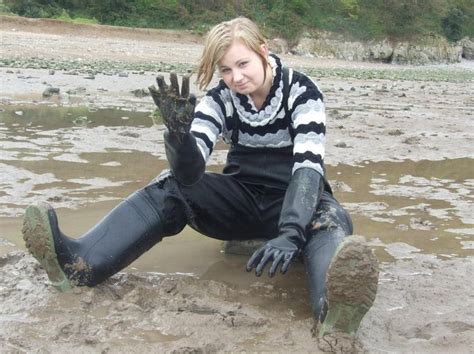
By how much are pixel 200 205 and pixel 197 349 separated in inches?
33.2

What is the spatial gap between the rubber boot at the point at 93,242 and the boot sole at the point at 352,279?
34.1 inches

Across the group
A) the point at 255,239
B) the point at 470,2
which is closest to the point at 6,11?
the point at 255,239

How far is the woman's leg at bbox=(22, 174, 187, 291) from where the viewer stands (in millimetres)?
2250

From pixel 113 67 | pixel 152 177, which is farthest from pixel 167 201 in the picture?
pixel 113 67

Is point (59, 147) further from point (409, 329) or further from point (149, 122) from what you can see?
point (409, 329)

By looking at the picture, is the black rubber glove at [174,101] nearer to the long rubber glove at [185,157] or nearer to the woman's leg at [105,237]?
the long rubber glove at [185,157]

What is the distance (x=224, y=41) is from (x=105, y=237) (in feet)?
3.02

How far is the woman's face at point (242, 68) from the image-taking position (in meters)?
2.60

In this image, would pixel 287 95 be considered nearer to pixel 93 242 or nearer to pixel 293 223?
pixel 293 223

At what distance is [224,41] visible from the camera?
2576mm

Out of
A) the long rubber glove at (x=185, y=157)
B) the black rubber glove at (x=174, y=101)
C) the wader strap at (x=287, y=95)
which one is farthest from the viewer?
the wader strap at (x=287, y=95)

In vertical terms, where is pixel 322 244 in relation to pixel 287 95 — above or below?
below

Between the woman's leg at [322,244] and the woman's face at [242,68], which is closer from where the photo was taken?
the woman's leg at [322,244]

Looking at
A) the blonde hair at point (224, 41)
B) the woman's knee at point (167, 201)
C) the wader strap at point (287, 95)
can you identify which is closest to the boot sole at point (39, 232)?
the woman's knee at point (167, 201)
